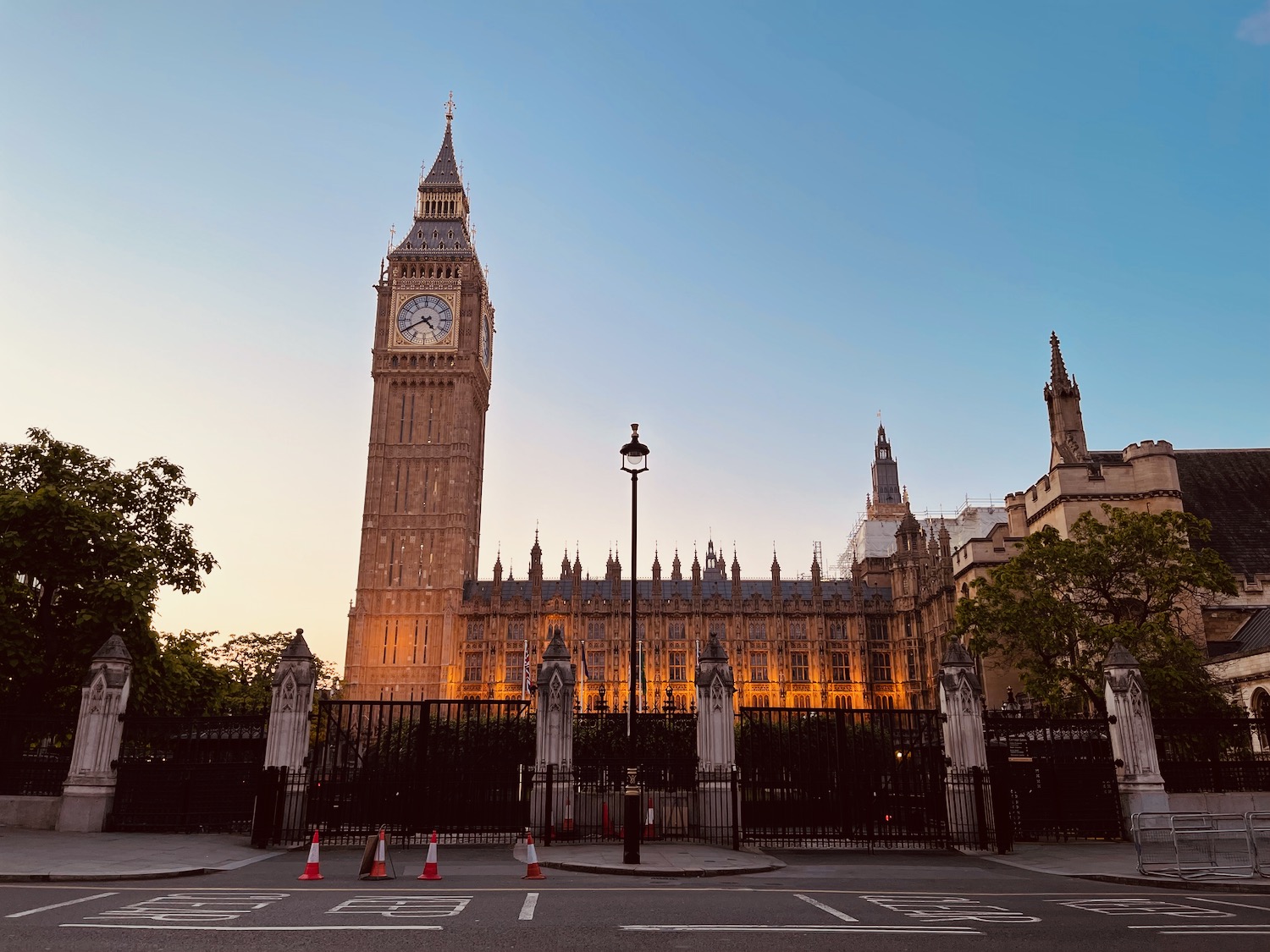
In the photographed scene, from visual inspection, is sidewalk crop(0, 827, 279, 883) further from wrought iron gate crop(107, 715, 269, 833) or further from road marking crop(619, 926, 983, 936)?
road marking crop(619, 926, 983, 936)

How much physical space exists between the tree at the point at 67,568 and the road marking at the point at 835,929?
17.1 m

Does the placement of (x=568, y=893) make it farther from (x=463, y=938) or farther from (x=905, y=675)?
(x=905, y=675)

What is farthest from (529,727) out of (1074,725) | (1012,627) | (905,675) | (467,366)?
(467,366)

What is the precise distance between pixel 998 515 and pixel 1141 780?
70103 millimetres

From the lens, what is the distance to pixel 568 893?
10.6 meters

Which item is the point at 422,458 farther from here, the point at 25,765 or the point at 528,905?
the point at 528,905

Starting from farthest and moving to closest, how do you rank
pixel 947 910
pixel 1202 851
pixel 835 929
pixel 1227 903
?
1. pixel 1202 851
2. pixel 1227 903
3. pixel 947 910
4. pixel 835 929

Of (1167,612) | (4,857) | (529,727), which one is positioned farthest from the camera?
(1167,612)

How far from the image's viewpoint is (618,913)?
9.18 metres

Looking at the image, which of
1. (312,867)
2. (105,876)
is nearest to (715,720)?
(312,867)

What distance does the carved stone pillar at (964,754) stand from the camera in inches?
696

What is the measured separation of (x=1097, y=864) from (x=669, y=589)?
2556 inches

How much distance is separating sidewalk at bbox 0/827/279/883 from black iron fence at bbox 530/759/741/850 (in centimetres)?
496

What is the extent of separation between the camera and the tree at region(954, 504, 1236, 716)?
24188 millimetres
